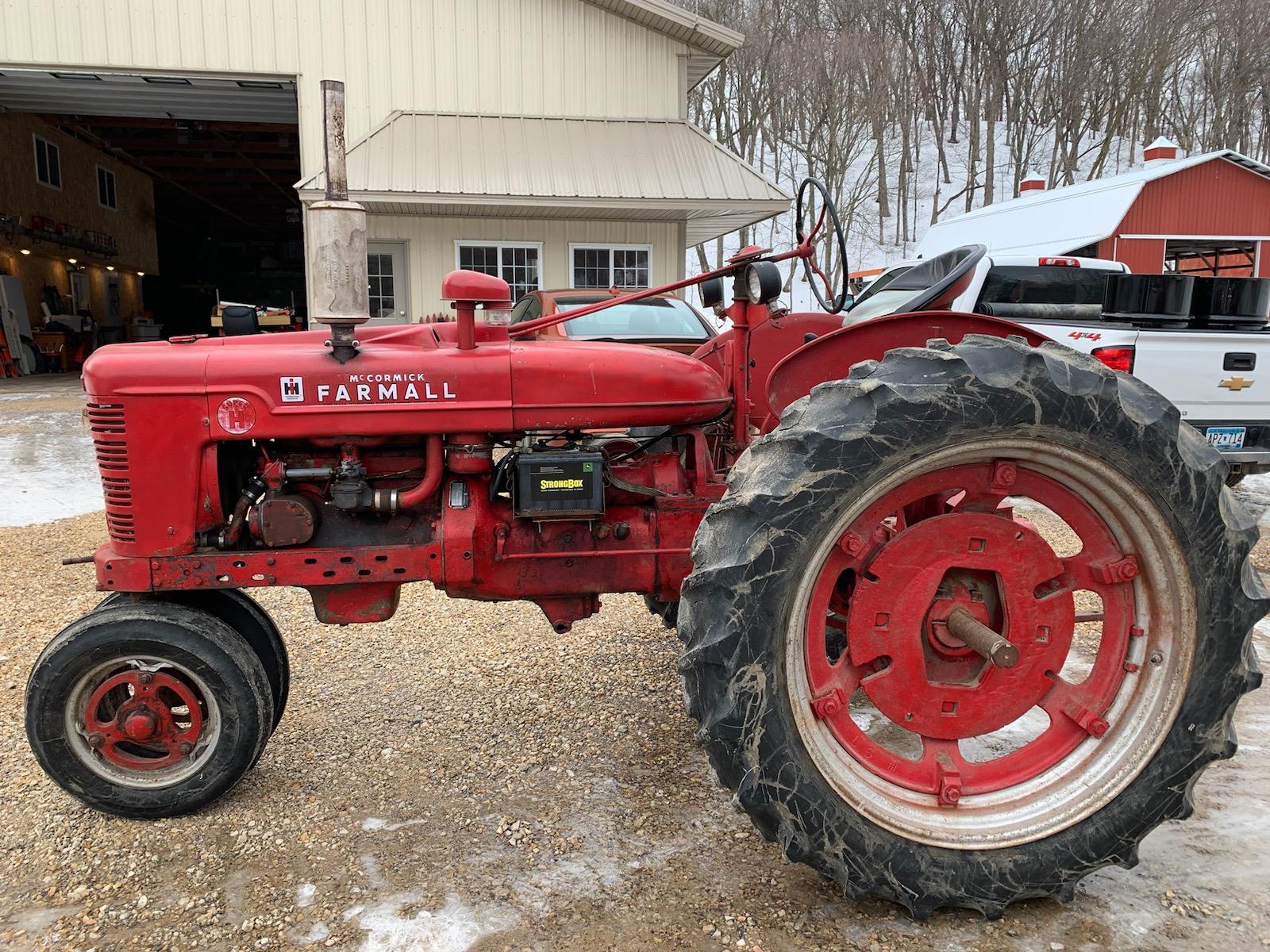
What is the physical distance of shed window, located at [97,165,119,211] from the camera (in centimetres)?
2119

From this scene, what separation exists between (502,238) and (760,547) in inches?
420

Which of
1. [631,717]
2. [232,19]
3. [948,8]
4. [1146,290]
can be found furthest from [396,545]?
[948,8]

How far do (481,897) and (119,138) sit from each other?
71.2 ft

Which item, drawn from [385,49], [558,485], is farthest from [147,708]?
[385,49]

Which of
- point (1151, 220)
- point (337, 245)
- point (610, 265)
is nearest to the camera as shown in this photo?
point (337, 245)

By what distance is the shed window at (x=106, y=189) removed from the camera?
21.2 meters

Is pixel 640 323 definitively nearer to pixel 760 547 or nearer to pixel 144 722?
pixel 144 722

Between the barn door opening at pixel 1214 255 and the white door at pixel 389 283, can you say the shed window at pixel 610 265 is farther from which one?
the barn door opening at pixel 1214 255

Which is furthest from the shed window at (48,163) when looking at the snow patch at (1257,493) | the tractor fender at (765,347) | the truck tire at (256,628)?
the snow patch at (1257,493)

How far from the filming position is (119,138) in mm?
19156

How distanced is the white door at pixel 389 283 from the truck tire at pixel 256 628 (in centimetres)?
926

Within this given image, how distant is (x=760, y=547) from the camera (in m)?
1.87

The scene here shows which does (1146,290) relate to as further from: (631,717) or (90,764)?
(90,764)

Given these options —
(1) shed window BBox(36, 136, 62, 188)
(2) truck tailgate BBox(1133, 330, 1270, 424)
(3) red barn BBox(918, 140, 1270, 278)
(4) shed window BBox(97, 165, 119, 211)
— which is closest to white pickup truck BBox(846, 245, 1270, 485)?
(2) truck tailgate BBox(1133, 330, 1270, 424)
